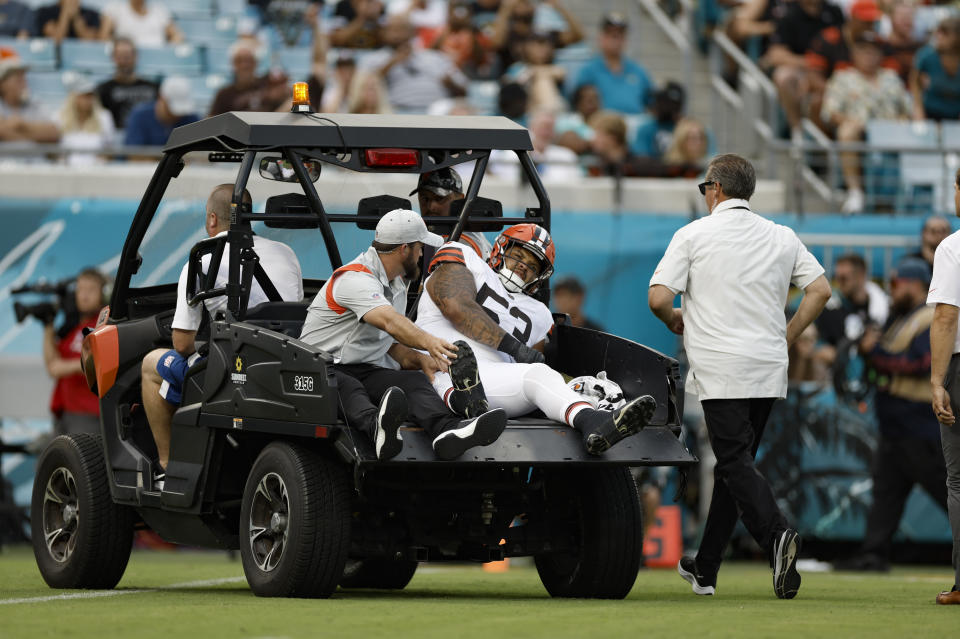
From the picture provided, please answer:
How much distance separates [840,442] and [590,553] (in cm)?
573

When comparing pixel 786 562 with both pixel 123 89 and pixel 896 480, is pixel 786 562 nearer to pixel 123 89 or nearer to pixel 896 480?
pixel 896 480

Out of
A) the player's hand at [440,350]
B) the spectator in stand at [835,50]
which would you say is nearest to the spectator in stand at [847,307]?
the spectator in stand at [835,50]

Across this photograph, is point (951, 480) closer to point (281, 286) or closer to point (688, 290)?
point (688, 290)

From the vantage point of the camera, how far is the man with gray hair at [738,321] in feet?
27.4

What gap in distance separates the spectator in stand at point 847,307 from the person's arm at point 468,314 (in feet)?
21.2

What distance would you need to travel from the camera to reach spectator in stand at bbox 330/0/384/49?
60.0 ft

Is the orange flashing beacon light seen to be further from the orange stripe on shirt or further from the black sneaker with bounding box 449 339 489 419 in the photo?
the black sneaker with bounding box 449 339 489 419

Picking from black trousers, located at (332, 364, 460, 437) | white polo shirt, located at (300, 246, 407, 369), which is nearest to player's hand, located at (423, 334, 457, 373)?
black trousers, located at (332, 364, 460, 437)

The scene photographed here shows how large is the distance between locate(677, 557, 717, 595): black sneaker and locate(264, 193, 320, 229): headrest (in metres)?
2.53

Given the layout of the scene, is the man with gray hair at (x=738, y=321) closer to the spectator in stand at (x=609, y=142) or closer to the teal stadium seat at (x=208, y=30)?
the spectator in stand at (x=609, y=142)

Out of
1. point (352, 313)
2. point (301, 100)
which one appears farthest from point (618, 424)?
point (301, 100)

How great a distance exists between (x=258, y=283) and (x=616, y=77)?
9.56 meters

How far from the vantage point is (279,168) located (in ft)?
28.3

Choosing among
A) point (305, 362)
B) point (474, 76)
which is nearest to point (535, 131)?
point (474, 76)
